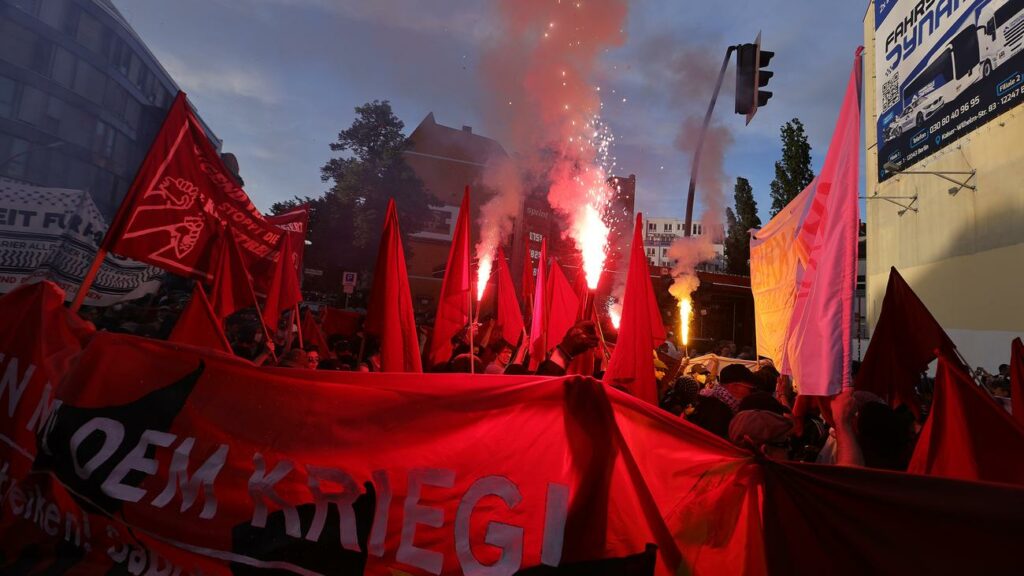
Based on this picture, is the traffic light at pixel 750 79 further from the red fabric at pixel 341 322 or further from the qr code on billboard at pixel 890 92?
the qr code on billboard at pixel 890 92

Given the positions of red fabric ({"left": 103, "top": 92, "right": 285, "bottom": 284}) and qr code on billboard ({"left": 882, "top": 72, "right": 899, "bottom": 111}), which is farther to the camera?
qr code on billboard ({"left": 882, "top": 72, "right": 899, "bottom": 111})

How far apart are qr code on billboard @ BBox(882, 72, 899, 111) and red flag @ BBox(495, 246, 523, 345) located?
56.6ft

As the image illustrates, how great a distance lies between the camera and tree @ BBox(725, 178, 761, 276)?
2872cm

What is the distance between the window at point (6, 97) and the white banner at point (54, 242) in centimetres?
2130

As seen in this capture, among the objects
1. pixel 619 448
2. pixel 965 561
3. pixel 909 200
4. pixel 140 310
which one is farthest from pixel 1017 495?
pixel 909 200

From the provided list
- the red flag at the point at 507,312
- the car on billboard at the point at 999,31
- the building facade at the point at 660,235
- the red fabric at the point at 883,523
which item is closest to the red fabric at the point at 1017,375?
the red fabric at the point at 883,523

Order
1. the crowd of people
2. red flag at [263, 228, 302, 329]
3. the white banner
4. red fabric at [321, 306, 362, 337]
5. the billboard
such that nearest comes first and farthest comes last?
1. the crowd of people
2. red flag at [263, 228, 302, 329]
3. the white banner
4. the billboard
5. red fabric at [321, 306, 362, 337]

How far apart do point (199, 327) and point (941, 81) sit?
20564mm

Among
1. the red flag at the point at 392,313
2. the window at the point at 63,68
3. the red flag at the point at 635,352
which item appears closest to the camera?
the red flag at the point at 635,352

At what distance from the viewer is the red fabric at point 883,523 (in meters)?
1.92

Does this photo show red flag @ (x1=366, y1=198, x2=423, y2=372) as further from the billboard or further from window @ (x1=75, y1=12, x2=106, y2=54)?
window @ (x1=75, y1=12, x2=106, y2=54)

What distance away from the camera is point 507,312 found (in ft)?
33.0

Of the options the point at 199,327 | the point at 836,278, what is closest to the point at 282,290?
the point at 199,327

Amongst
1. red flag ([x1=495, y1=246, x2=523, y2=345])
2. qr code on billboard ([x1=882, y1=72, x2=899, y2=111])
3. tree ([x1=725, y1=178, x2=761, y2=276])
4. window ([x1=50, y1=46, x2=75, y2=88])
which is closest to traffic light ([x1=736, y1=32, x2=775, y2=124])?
red flag ([x1=495, y1=246, x2=523, y2=345])
